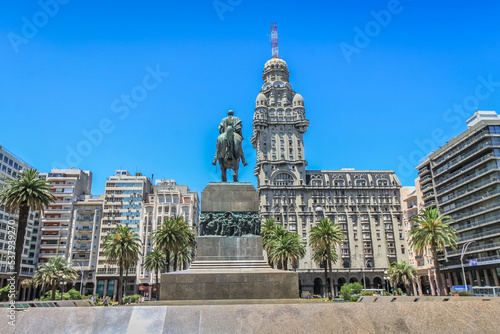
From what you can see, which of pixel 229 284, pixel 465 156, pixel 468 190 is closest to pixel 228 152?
pixel 229 284

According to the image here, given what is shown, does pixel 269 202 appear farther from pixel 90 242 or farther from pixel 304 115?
pixel 90 242

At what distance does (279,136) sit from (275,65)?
26.2 meters

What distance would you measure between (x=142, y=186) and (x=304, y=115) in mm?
51733

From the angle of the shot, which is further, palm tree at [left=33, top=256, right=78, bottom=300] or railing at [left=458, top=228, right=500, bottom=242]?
railing at [left=458, top=228, right=500, bottom=242]

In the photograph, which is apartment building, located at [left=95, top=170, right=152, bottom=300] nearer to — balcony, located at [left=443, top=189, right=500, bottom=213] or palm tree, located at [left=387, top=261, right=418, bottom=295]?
palm tree, located at [left=387, top=261, right=418, bottom=295]

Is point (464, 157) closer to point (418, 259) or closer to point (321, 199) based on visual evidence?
point (418, 259)

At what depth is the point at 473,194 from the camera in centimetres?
7325

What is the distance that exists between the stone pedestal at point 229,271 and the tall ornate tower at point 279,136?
295 ft

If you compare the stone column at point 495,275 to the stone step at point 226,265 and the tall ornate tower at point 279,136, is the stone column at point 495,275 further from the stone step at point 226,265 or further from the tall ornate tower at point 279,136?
the stone step at point 226,265

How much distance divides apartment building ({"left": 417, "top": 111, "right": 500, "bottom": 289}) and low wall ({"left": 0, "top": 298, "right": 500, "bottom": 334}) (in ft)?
200

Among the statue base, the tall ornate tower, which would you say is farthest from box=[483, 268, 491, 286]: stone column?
Answer: the statue base

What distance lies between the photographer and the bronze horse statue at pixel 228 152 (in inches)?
778

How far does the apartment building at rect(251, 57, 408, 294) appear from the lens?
10488cm

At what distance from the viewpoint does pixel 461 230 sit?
75375 mm
